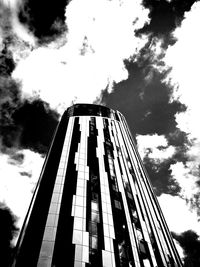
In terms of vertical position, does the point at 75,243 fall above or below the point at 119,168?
below

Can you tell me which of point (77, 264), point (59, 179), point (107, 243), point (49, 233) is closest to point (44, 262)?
point (49, 233)

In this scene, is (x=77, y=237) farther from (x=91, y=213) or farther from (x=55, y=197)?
(x=55, y=197)

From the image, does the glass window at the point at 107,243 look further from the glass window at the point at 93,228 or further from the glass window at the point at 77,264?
the glass window at the point at 77,264

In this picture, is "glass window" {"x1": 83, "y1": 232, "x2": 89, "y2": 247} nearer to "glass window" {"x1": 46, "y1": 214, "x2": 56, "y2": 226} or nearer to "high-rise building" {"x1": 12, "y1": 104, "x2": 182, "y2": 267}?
"high-rise building" {"x1": 12, "y1": 104, "x2": 182, "y2": 267}

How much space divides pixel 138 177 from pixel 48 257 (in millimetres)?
25460

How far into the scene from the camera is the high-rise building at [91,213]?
67.4 feet

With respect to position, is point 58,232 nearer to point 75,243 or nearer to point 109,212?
point 75,243

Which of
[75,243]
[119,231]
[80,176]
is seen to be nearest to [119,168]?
[80,176]

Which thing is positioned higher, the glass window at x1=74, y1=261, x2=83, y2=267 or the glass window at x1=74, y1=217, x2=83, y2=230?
the glass window at x1=74, y1=217, x2=83, y2=230

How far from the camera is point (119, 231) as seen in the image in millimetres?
24828

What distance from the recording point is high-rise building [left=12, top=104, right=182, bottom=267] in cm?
2056

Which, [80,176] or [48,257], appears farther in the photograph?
[80,176]

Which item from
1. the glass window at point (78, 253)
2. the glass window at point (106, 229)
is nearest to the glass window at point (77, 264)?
the glass window at point (78, 253)

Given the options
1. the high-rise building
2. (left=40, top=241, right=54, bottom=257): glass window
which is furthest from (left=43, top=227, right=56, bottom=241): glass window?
(left=40, top=241, right=54, bottom=257): glass window
